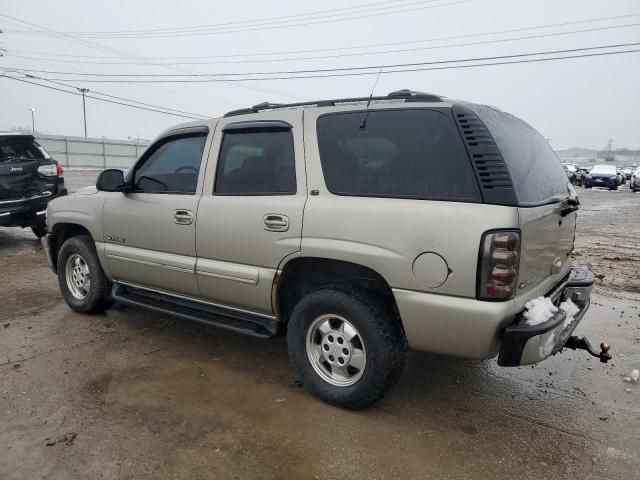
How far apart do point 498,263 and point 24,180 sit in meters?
7.82

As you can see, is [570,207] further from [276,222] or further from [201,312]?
[201,312]

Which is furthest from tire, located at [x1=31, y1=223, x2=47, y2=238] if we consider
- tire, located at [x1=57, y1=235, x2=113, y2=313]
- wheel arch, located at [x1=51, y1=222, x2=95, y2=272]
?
tire, located at [x1=57, y1=235, x2=113, y2=313]

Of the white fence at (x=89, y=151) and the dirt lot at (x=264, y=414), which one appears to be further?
the white fence at (x=89, y=151)

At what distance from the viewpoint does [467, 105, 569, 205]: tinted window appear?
275 centimetres

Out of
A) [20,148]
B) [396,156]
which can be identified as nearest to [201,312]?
[396,156]

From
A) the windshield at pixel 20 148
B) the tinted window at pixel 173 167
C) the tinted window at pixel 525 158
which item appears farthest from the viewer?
the windshield at pixel 20 148

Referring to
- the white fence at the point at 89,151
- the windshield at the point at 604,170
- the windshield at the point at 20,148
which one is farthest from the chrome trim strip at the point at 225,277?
the white fence at the point at 89,151

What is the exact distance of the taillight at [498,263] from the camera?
2.57m

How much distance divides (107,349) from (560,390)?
138 inches

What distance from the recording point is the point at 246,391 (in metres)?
3.45

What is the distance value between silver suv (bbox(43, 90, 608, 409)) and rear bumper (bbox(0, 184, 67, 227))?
14.5 ft

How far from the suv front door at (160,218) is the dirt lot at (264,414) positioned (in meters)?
0.63

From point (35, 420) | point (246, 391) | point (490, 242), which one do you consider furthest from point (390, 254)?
point (35, 420)

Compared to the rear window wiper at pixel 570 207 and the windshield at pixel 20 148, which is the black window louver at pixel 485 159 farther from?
the windshield at pixel 20 148
